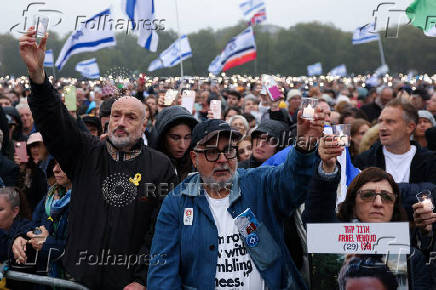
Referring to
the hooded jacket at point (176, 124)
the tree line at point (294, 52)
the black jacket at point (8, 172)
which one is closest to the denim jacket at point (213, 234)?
the hooded jacket at point (176, 124)

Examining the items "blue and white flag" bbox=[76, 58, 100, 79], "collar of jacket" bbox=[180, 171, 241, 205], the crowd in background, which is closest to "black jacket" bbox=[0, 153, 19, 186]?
the crowd in background

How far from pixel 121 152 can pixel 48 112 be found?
0.57 m

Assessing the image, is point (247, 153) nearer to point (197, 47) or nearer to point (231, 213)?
Result: point (231, 213)

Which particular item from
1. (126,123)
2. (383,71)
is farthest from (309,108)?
(383,71)

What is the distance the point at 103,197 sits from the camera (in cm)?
395

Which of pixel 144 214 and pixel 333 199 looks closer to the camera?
pixel 333 199

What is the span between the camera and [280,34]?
2418 inches

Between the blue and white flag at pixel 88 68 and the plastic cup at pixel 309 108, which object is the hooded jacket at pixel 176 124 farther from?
the blue and white flag at pixel 88 68

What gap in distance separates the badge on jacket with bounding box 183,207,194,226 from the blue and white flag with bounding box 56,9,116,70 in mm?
9022

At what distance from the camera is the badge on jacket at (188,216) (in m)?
3.27

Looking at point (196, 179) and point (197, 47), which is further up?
point (197, 47)

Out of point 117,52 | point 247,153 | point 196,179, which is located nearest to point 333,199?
point 196,179

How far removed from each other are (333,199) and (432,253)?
2.90ft

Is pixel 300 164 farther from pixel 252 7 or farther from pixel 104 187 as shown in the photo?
pixel 252 7
